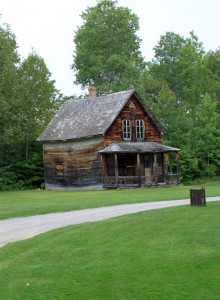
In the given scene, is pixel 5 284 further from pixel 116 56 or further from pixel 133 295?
pixel 116 56

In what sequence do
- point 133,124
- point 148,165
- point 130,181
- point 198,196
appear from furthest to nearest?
1. point 148,165
2. point 133,124
3. point 130,181
4. point 198,196

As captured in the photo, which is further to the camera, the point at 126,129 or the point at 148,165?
A: the point at 148,165

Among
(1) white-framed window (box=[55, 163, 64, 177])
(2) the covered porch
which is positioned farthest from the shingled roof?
(1) white-framed window (box=[55, 163, 64, 177])

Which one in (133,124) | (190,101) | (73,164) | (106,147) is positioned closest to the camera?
(106,147)

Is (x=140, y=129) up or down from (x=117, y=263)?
up

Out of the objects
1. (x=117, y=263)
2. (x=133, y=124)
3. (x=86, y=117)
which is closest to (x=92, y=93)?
(x=86, y=117)

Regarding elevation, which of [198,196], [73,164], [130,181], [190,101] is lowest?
A: [198,196]

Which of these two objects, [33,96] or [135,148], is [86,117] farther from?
[33,96]

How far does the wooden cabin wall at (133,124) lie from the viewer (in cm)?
4203

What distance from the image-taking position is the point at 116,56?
61.3m

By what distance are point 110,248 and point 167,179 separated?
31881 millimetres

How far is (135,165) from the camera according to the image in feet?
144

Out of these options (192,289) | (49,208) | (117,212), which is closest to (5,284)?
(192,289)

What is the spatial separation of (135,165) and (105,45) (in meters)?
25.7
